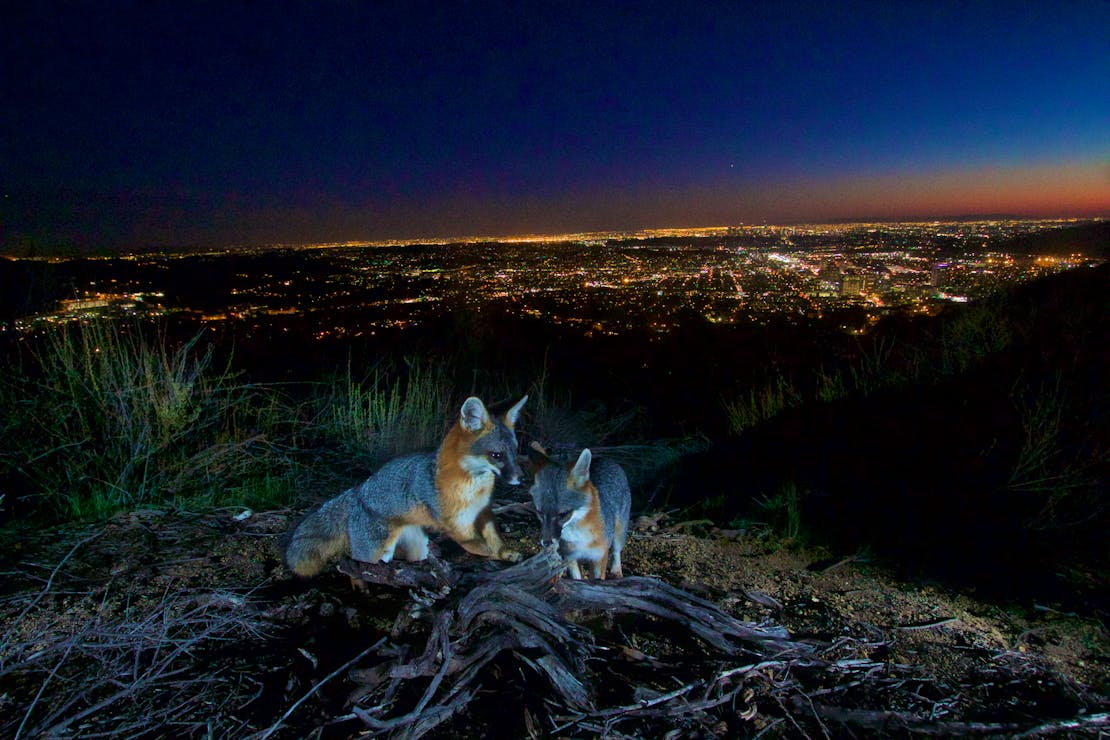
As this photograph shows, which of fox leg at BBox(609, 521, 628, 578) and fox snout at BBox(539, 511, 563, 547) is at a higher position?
fox snout at BBox(539, 511, 563, 547)

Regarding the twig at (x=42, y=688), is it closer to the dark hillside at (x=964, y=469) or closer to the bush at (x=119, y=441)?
the bush at (x=119, y=441)

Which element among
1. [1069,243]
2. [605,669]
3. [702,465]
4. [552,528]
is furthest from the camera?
[1069,243]

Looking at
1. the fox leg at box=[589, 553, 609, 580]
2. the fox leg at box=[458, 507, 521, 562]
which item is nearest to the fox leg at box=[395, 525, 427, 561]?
the fox leg at box=[458, 507, 521, 562]

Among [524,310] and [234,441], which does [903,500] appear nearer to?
[234,441]

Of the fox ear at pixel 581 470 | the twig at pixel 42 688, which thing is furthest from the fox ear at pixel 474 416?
the twig at pixel 42 688

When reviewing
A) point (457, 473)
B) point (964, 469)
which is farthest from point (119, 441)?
point (964, 469)

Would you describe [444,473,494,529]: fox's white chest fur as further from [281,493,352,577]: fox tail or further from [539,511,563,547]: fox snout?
[281,493,352,577]: fox tail

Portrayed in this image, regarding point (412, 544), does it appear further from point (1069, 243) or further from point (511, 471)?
point (1069, 243)
